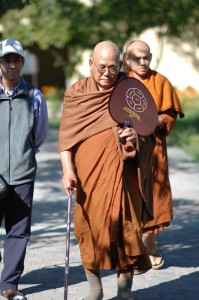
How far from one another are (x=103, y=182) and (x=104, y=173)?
0.06 metres

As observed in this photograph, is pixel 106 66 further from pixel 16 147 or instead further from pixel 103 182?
pixel 16 147

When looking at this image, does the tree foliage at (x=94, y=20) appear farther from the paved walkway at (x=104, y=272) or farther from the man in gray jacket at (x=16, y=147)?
the man in gray jacket at (x=16, y=147)

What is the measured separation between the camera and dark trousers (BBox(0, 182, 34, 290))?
6090 millimetres

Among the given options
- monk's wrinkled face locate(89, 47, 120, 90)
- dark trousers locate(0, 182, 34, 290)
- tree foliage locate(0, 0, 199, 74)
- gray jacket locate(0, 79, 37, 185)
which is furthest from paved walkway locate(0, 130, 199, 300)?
tree foliage locate(0, 0, 199, 74)

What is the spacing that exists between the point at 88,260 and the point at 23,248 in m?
0.63

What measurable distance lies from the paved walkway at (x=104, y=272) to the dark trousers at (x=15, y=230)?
228 millimetres

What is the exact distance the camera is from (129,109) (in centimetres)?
558

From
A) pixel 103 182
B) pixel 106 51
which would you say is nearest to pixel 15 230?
pixel 103 182

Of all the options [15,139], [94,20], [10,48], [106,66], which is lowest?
[15,139]

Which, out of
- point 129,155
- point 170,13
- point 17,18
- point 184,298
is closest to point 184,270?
point 184,298

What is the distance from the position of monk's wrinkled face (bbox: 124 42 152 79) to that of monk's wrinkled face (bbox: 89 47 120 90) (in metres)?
1.31

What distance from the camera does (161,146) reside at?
23.3 feet

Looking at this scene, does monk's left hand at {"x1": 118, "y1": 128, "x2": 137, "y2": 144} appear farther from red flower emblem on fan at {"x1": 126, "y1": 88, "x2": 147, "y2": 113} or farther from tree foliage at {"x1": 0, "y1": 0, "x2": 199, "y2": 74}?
tree foliage at {"x1": 0, "y1": 0, "x2": 199, "y2": 74}

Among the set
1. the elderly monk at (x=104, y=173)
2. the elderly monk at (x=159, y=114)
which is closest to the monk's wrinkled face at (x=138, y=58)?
the elderly monk at (x=159, y=114)
